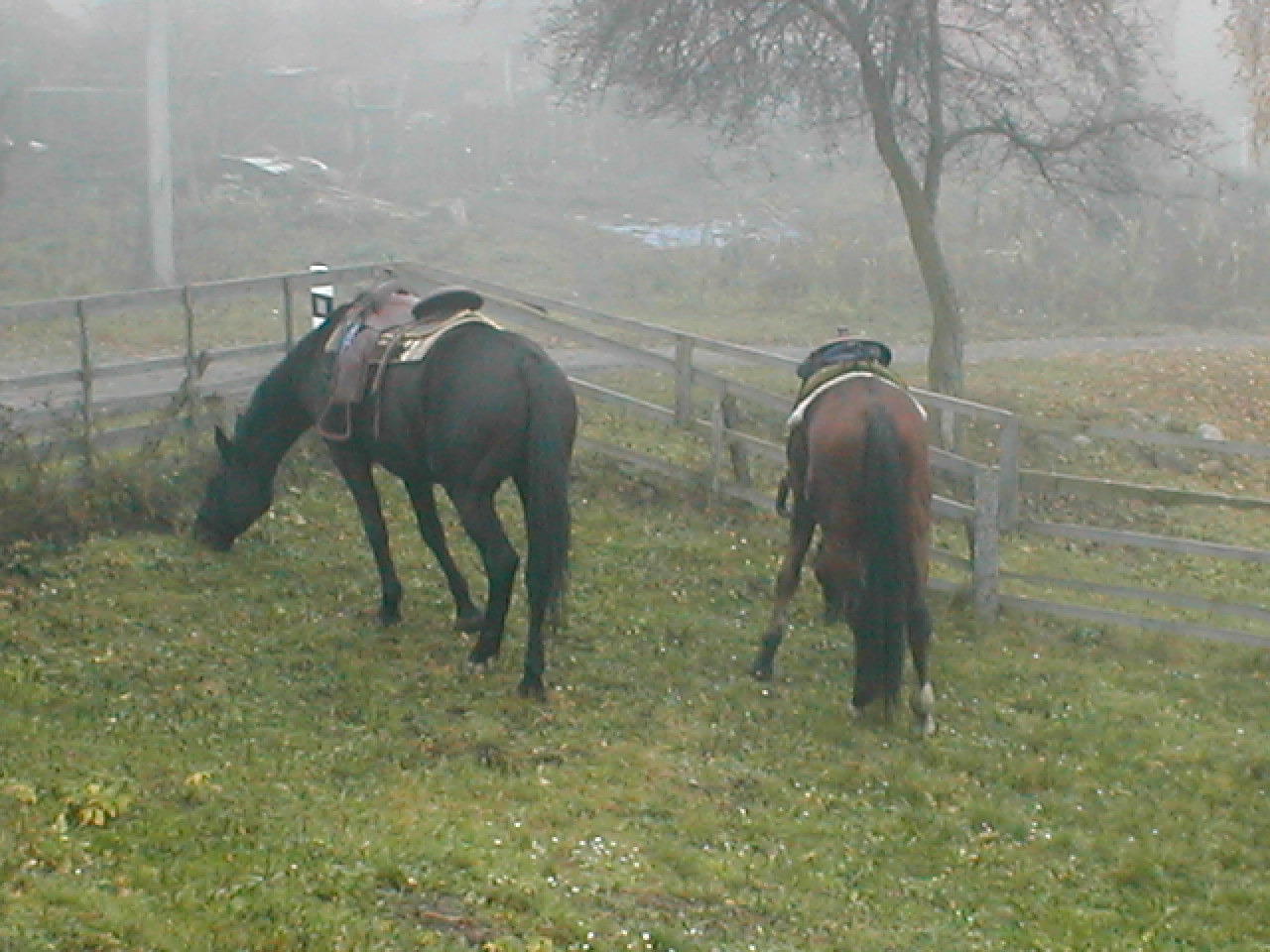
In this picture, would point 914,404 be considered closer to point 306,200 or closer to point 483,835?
point 483,835

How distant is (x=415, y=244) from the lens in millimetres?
27906

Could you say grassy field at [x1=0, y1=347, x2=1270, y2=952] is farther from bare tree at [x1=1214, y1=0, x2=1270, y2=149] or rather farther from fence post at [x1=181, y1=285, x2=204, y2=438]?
bare tree at [x1=1214, y1=0, x2=1270, y2=149]

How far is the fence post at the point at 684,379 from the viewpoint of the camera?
13.9 m

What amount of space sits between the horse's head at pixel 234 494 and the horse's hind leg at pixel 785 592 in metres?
3.40

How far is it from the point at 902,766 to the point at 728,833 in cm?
148

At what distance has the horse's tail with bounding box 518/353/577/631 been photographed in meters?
8.65

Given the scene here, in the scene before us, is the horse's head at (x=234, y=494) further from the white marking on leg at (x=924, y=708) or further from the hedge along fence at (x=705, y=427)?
the white marking on leg at (x=924, y=708)

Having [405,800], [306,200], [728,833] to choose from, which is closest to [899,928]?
[728,833]

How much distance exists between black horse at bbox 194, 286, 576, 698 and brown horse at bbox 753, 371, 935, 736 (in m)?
1.40

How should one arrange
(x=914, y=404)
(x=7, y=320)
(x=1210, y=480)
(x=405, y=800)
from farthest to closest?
1. (x=1210, y=480)
2. (x=7, y=320)
3. (x=914, y=404)
4. (x=405, y=800)

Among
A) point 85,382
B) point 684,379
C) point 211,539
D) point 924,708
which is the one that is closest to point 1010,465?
point 684,379

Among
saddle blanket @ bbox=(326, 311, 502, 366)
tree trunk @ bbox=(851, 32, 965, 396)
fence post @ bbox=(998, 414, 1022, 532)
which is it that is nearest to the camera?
saddle blanket @ bbox=(326, 311, 502, 366)

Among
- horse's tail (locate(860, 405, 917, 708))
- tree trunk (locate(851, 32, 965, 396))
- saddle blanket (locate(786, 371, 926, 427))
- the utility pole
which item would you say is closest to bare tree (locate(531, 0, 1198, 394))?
tree trunk (locate(851, 32, 965, 396))

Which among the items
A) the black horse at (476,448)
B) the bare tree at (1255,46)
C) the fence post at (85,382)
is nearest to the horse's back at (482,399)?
the black horse at (476,448)
